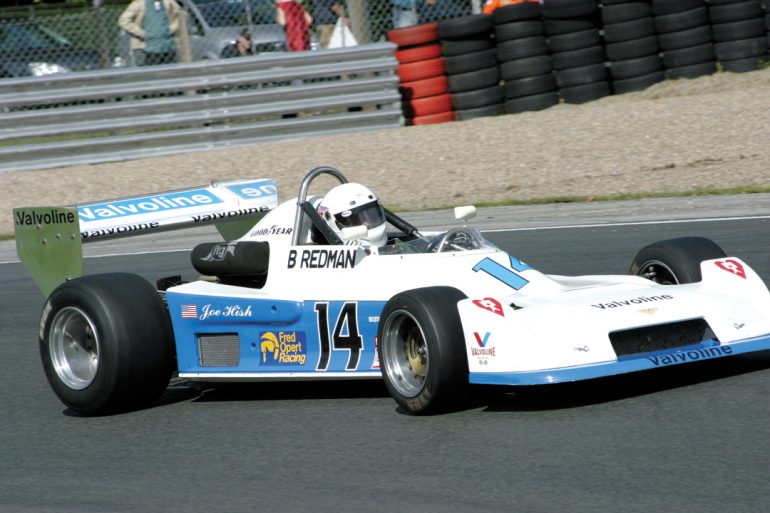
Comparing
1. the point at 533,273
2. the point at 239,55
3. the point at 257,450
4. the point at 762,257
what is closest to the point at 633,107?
the point at 239,55

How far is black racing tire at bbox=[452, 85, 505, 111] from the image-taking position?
659 inches

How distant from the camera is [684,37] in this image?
16.5 m

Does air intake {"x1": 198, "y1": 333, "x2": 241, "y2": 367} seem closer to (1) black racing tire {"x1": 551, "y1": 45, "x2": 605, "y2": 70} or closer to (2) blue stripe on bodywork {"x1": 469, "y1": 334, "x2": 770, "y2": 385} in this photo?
(2) blue stripe on bodywork {"x1": 469, "y1": 334, "x2": 770, "y2": 385}

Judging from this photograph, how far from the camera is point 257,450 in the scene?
227 inches

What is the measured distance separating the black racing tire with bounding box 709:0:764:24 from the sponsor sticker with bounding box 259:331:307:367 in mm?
11332

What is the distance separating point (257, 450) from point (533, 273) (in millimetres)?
1708

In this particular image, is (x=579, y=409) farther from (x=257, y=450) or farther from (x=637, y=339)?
(x=257, y=450)

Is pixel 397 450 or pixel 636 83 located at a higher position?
pixel 636 83

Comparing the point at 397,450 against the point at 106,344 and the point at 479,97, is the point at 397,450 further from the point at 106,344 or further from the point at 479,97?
the point at 479,97

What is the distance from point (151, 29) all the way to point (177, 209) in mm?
9762

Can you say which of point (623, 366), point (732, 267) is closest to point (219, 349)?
point (623, 366)

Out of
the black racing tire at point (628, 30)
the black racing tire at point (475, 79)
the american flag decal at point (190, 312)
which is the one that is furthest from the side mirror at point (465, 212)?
the black racing tire at point (628, 30)

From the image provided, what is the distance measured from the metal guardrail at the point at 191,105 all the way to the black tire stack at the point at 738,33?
4.21m

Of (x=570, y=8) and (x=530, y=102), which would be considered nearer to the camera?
(x=570, y=8)
